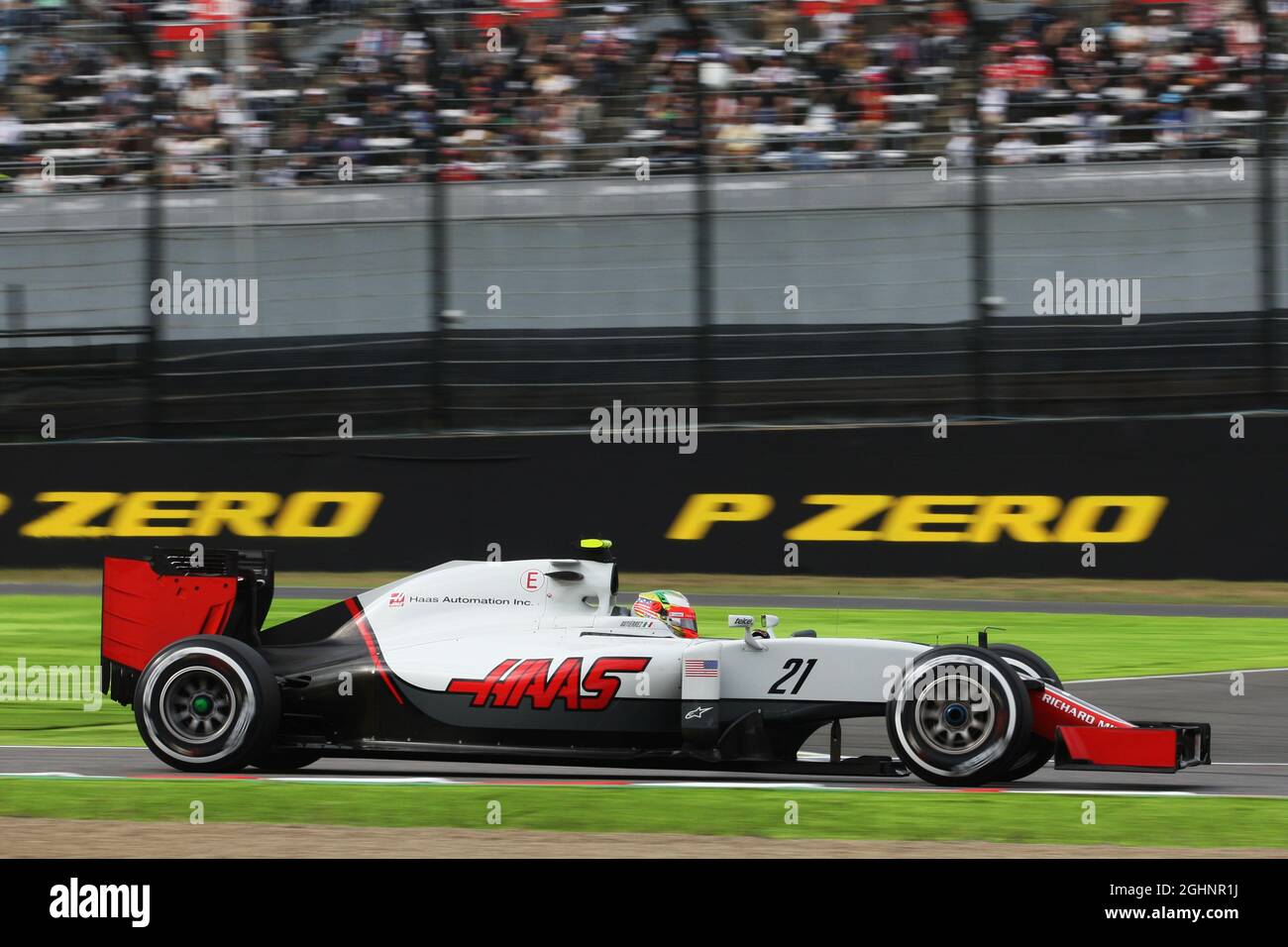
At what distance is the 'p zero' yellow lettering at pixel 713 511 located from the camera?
1438 cm

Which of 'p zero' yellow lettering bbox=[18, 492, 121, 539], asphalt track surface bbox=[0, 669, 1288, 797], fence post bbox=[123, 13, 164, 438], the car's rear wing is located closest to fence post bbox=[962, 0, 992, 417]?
asphalt track surface bbox=[0, 669, 1288, 797]

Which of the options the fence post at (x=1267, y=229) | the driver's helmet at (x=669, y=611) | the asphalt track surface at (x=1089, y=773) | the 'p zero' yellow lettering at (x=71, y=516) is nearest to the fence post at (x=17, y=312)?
the 'p zero' yellow lettering at (x=71, y=516)

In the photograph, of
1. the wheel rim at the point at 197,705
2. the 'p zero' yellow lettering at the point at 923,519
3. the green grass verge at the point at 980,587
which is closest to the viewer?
the wheel rim at the point at 197,705

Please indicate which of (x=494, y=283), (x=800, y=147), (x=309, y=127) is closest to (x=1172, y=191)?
(x=800, y=147)

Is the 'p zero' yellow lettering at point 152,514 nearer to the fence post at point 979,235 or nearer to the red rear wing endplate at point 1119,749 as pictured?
the fence post at point 979,235

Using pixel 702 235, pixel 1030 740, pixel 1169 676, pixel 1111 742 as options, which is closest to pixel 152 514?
pixel 702 235

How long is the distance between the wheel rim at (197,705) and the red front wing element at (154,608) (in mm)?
339

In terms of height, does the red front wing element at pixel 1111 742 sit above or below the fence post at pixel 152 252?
below

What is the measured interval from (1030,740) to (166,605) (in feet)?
12.0

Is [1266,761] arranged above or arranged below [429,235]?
below

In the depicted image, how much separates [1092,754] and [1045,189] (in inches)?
346

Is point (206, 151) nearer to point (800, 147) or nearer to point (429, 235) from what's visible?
point (429, 235)

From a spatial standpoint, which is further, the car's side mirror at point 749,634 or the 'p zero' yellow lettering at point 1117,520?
the 'p zero' yellow lettering at point 1117,520
